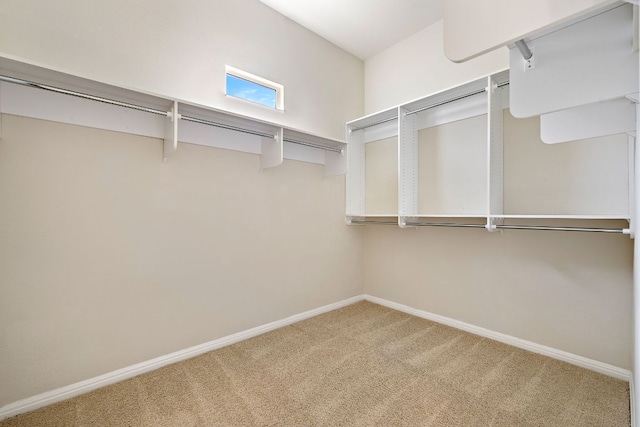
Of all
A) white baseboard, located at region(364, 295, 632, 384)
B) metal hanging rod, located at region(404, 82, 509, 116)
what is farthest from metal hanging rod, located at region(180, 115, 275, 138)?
white baseboard, located at region(364, 295, 632, 384)

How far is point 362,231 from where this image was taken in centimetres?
348

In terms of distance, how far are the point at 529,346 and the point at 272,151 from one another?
2603 mm

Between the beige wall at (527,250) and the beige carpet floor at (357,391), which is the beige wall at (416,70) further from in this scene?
the beige carpet floor at (357,391)

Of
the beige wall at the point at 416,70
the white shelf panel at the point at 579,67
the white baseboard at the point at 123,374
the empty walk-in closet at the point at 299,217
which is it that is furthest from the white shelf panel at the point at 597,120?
the white baseboard at the point at 123,374

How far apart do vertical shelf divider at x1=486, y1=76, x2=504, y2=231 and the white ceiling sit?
3.46ft

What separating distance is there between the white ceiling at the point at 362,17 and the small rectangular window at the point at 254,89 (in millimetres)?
720

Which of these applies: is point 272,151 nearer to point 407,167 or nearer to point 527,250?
point 407,167

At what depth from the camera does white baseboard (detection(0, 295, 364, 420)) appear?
1561mm

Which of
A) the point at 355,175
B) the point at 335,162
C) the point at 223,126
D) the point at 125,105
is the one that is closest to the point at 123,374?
the point at 125,105

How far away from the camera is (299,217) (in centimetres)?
284

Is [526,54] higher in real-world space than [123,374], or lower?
higher

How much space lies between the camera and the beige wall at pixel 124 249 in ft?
5.15

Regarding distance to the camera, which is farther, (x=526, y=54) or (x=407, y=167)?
(x=407, y=167)

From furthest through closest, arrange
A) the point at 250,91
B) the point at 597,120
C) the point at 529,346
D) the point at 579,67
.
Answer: the point at 250,91 → the point at 529,346 → the point at 597,120 → the point at 579,67
